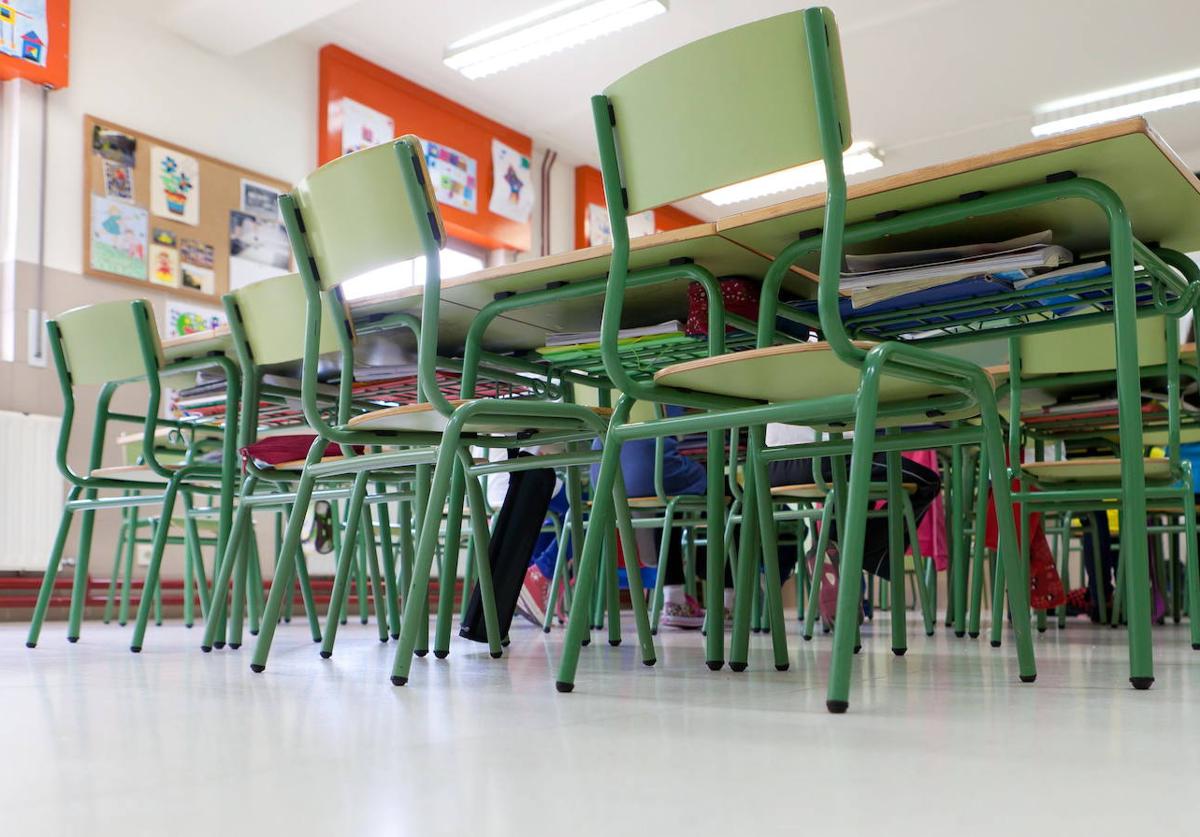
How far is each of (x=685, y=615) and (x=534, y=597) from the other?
464 mm

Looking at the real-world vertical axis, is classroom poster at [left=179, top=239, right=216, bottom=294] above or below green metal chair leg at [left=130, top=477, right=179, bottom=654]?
above

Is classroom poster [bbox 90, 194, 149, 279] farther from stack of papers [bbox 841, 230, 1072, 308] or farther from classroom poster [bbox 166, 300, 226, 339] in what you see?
stack of papers [bbox 841, 230, 1072, 308]

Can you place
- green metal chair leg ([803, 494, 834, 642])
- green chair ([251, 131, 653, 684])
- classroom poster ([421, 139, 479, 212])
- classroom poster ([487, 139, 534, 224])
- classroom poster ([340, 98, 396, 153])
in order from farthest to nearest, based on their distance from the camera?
1. classroom poster ([487, 139, 534, 224])
2. classroom poster ([421, 139, 479, 212])
3. classroom poster ([340, 98, 396, 153])
4. green metal chair leg ([803, 494, 834, 642])
5. green chair ([251, 131, 653, 684])

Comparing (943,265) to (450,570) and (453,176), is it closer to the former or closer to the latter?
(450,570)

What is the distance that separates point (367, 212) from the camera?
187 cm

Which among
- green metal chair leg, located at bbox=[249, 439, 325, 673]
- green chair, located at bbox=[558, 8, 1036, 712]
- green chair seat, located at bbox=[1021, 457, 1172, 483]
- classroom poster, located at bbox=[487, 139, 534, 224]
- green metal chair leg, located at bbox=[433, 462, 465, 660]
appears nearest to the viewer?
green chair, located at bbox=[558, 8, 1036, 712]

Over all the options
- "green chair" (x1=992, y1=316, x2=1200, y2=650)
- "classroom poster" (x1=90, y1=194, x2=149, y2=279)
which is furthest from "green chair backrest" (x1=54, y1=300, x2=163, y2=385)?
"classroom poster" (x1=90, y1=194, x2=149, y2=279)

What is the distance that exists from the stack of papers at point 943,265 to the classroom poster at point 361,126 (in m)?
5.15

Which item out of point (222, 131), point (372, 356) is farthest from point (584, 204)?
point (372, 356)

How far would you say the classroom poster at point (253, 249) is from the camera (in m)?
5.95

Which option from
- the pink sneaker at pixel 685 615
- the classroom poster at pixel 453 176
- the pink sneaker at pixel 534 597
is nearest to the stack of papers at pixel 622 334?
the pink sneaker at pixel 534 597

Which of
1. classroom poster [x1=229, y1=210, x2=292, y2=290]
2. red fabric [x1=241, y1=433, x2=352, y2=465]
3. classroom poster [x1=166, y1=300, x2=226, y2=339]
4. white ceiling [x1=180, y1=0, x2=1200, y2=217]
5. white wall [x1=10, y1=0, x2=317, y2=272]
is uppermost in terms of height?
white ceiling [x1=180, y1=0, x2=1200, y2=217]

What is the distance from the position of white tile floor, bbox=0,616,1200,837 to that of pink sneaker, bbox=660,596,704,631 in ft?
5.15

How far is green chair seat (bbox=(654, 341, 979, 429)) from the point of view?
1402 millimetres
